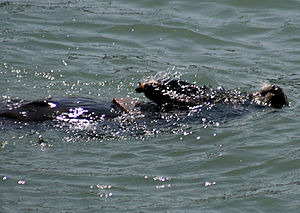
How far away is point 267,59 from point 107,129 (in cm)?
367

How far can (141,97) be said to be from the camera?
874cm

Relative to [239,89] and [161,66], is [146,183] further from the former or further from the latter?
[161,66]

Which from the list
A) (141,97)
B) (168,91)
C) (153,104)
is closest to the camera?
(168,91)

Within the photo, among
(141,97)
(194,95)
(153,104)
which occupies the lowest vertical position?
(141,97)

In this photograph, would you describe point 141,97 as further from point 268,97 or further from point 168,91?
point 268,97

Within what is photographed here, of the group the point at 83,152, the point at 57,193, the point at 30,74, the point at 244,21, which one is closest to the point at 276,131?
the point at 83,152

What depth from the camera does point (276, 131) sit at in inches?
301

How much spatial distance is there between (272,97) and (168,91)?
1162 millimetres

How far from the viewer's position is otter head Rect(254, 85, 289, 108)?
24.9 feet

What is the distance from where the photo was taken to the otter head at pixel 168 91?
24.1 feet

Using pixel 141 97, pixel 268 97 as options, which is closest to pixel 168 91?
pixel 268 97

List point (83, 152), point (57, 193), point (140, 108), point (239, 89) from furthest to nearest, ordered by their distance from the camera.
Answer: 1. point (239, 89)
2. point (140, 108)
3. point (83, 152)
4. point (57, 193)

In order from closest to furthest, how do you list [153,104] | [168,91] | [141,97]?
[168,91] < [153,104] < [141,97]

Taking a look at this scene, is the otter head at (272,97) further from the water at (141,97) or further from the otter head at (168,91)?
the otter head at (168,91)
